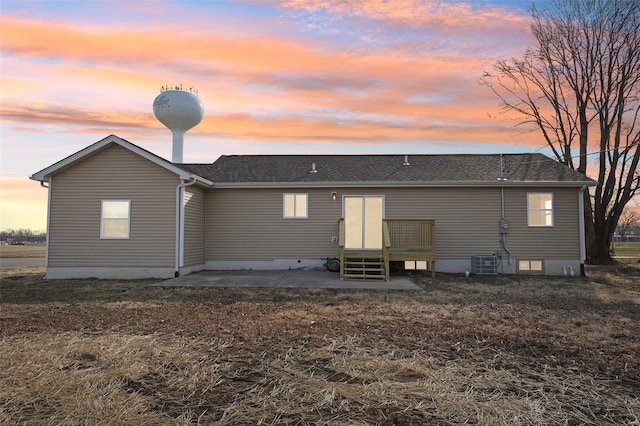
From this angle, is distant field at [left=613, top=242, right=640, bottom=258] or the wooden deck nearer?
the wooden deck

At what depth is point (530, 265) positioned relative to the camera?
13.5 m

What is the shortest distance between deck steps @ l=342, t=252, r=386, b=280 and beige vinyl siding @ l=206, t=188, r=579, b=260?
1.11 metres

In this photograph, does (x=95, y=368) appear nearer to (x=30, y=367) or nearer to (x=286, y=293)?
(x=30, y=367)

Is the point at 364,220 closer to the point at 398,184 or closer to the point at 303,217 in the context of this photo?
the point at 398,184

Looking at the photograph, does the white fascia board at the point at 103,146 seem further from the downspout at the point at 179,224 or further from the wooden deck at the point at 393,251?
the wooden deck at the point at 393,251

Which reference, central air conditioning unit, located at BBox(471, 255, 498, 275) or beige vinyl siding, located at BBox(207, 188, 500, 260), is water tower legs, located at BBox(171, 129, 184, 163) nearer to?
beige vinyl siding, located at BBox(207, 188, 500, 260)

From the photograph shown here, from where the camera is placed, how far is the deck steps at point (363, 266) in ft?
38.7

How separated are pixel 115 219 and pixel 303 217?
589cm

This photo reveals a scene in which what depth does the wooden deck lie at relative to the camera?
11.9 meters

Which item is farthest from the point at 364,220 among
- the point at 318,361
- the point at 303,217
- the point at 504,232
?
the point at 318,361

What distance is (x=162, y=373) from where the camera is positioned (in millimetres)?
4105

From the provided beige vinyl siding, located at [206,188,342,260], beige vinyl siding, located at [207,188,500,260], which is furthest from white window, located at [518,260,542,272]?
beige vinyl siding, located at [206,188,342,260]

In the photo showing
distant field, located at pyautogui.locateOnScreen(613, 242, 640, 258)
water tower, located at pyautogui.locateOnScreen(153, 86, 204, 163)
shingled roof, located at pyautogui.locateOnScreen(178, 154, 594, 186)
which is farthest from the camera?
distant field, located at pyautogui.locateOnScreen(613, 242, 640, 258)

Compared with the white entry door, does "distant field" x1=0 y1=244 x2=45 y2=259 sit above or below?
below
